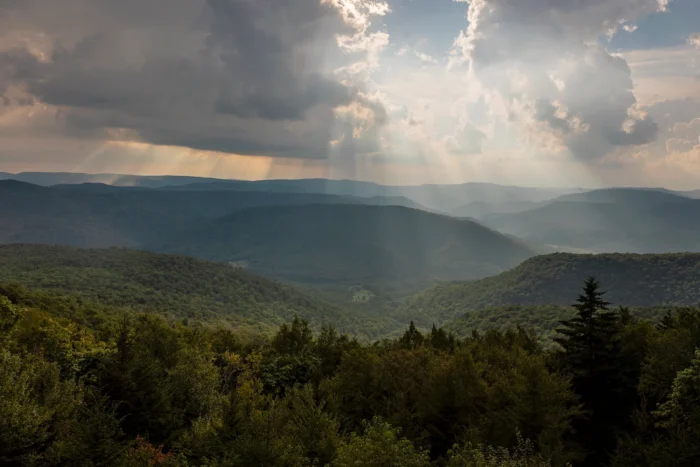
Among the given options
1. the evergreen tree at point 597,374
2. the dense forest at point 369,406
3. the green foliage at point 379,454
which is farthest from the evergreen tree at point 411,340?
the green foliage at point 379,454

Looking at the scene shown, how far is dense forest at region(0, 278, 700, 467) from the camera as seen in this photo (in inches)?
1209

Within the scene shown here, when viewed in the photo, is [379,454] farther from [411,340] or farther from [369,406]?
[411,340]

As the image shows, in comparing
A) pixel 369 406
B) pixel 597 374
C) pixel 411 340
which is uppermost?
pixel 597 374

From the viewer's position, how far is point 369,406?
54.8m

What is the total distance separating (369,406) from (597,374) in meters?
25.7

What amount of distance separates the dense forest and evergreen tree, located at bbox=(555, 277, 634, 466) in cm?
14

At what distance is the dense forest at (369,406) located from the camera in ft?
101

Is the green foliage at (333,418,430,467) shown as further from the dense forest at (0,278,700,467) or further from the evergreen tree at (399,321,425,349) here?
the evergreen tree at (399,321,425,349)

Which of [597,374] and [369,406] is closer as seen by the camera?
[597,374]

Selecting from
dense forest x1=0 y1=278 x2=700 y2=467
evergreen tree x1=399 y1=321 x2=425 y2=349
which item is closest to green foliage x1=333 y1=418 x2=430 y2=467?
dense forest x1=0 y1=278 x2=700 y2=467

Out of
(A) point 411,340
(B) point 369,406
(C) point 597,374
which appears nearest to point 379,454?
(B) point 369,406

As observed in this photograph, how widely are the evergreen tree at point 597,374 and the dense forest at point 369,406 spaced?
0.45ft

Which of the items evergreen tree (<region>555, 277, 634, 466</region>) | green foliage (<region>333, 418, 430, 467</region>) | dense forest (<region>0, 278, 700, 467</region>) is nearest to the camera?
green foliage (<region>333, 418, 430, 467</region>)

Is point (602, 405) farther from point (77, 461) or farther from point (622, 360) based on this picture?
point (77, 461)
